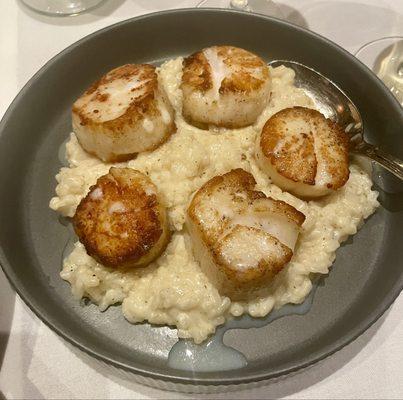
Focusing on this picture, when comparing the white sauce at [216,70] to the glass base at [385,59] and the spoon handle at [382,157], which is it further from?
the glass base at [385,59]

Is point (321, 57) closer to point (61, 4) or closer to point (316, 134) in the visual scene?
point (316, 134)

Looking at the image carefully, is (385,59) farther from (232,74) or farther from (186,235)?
(186,235)

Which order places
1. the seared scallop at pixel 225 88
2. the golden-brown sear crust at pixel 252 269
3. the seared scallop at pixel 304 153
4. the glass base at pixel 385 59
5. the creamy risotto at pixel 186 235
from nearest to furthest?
the golden-brown sear crust at pixel 252 269, the creamy risotto at pixel 186 235, the seared scallop at pixel 304 153, the seared scallop at pixel 225 88, the glass base at pixel 385 59

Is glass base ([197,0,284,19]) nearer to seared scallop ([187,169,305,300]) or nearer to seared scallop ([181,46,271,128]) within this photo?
seared scallop ([181,46,271,128])

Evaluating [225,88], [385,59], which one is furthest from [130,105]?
[385,59]

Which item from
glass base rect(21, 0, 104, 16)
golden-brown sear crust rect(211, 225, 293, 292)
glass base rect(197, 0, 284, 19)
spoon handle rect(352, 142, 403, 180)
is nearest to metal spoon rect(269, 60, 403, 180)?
spoon handle rect(352, 142, 403, 180)

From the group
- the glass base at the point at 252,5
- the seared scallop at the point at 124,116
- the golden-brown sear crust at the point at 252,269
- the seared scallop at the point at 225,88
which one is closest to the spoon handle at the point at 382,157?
the seared scallop at the point at 225,88
